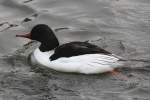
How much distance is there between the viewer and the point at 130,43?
12.8m

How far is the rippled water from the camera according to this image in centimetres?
1055

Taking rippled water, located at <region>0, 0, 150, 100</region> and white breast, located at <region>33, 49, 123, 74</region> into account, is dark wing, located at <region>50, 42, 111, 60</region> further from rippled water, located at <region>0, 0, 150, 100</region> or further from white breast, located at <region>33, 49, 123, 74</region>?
rippled water, located at <region>0, 0, 150, 100</region>

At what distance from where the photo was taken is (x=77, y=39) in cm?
1346

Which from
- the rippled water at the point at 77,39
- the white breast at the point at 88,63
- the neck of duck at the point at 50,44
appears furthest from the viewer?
the neck of duck at the point at 50,44

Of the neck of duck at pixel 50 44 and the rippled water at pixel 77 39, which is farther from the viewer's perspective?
the neck of duck at pixel 50 44

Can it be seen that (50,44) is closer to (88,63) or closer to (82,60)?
(82,60)

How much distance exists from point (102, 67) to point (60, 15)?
376cm

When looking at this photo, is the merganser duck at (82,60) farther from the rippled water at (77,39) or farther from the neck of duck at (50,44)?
the neck of duck at (50,44)

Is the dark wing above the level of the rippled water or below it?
above

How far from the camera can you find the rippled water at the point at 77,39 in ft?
34.6

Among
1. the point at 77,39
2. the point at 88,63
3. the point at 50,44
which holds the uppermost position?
the point at 50,44

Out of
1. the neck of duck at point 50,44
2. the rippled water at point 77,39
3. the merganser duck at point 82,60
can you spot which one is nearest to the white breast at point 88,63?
the merganser duck at point 82,60

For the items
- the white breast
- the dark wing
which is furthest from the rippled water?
the dark wing

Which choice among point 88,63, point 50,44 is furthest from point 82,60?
point 50,44
